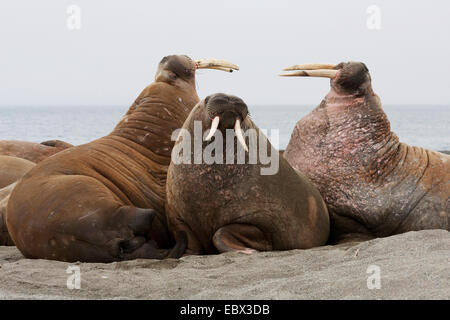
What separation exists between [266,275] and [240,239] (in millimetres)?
955

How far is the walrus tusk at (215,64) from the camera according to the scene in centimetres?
645

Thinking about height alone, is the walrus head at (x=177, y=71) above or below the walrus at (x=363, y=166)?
above

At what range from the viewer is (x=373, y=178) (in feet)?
18.3

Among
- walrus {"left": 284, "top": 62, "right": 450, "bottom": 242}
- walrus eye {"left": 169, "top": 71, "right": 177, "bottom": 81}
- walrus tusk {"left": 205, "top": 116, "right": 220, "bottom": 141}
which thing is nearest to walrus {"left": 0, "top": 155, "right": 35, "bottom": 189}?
walrus eye {"left": 169, "top": 71, "right": 177, "bottom": 81}

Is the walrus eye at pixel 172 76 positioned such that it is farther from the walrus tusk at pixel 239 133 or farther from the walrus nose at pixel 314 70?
the walrus tusk at pixel 239 133

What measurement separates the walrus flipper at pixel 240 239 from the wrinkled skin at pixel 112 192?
31cm

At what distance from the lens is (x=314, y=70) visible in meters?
6.07

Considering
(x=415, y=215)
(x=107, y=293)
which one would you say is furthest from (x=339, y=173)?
(x=107, y=293)

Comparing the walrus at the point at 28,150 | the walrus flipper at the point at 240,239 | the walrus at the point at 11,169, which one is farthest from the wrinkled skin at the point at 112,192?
the walrus at the point at 28,150

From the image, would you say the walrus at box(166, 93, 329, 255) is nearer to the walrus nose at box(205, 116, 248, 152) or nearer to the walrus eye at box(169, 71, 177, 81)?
the walrus nose at box(205, 116, 248, 152)

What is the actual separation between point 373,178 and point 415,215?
16.8 inches

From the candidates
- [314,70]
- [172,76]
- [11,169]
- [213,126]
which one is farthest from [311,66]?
[11,169]

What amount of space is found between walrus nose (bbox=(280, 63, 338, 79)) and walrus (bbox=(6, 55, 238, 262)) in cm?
90
